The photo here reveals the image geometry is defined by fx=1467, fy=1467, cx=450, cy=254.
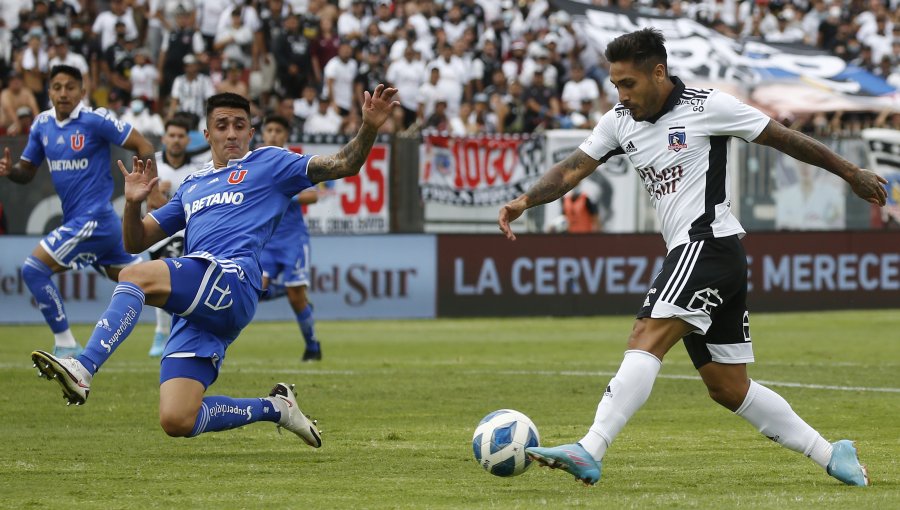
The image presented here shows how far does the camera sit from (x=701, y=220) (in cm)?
711

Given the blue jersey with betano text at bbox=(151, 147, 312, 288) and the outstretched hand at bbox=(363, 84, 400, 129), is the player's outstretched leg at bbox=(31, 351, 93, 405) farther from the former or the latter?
the outstretched hand at bbox=(363, 84, 400, 129)

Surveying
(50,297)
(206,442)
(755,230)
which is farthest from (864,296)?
(206,442)

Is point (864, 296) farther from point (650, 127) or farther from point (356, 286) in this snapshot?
point (650, 127)

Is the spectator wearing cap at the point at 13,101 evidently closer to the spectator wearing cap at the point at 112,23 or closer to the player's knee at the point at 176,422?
the spectator wearing cap at the point at 112,23

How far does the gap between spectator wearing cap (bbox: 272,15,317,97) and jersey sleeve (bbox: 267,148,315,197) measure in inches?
649

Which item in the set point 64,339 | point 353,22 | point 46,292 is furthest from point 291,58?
point 46,292

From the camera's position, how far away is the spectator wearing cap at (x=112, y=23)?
78.3 feet

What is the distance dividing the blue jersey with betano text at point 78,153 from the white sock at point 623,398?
7410mm

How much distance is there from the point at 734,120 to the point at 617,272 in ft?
49.8

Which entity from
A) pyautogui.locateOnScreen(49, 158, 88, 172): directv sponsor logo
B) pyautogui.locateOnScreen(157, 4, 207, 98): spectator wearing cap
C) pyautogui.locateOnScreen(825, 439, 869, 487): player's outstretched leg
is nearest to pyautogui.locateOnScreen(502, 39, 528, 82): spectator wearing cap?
pyautogui.locateOnScreen(157, 4, 207, 98): spectator wearing cap

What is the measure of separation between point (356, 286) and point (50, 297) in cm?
828

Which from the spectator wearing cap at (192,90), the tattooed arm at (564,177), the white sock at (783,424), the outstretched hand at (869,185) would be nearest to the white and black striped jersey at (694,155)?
the tattooed arm at (564,177)

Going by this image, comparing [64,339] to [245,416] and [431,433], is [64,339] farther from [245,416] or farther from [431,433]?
[245,416]

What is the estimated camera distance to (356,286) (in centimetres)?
2119
